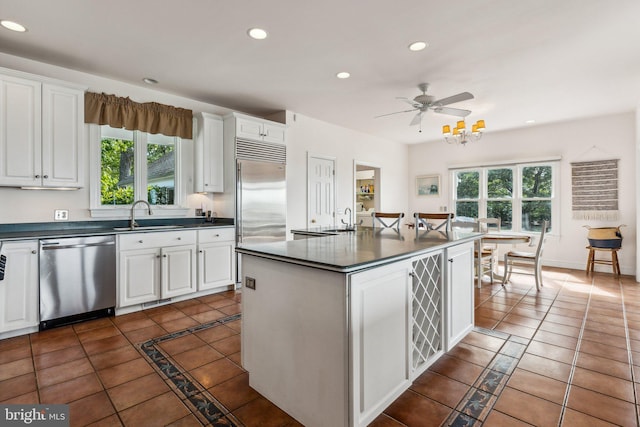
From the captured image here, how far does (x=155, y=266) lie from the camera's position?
351cm

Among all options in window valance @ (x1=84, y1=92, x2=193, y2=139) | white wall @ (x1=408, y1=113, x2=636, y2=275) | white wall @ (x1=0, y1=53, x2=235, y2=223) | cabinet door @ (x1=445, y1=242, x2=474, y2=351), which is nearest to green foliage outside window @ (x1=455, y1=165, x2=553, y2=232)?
white wall @ (x1=408, y1=113, x2=636, y2=275)

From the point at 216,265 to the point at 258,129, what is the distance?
6.62ft

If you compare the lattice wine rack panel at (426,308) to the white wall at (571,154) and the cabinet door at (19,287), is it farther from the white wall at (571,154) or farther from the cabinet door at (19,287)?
the white wall at (571,154)

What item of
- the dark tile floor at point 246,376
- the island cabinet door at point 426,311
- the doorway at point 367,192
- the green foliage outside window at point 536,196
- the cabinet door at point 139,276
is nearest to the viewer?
the dark tile floor at point 246,376

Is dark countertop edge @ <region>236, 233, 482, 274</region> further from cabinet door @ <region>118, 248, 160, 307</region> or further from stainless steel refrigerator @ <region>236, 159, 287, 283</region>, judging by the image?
stainless steel refrigerator @ <region>236, 159, 287, 283</region>

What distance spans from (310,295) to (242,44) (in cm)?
252

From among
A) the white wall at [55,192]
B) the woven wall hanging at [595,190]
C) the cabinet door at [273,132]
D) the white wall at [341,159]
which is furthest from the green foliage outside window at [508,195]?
the white wall at [55,192]

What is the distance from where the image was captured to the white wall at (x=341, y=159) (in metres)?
5.13

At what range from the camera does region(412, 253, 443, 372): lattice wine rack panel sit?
6.69 feet

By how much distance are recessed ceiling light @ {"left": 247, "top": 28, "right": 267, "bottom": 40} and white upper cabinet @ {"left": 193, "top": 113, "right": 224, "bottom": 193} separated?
5.83 feet

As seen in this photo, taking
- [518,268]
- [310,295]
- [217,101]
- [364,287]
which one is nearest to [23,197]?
[217,101]

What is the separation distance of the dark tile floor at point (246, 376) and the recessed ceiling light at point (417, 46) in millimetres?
2717

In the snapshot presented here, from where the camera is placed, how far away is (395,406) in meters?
1.81

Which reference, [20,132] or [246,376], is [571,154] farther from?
[20,132]
